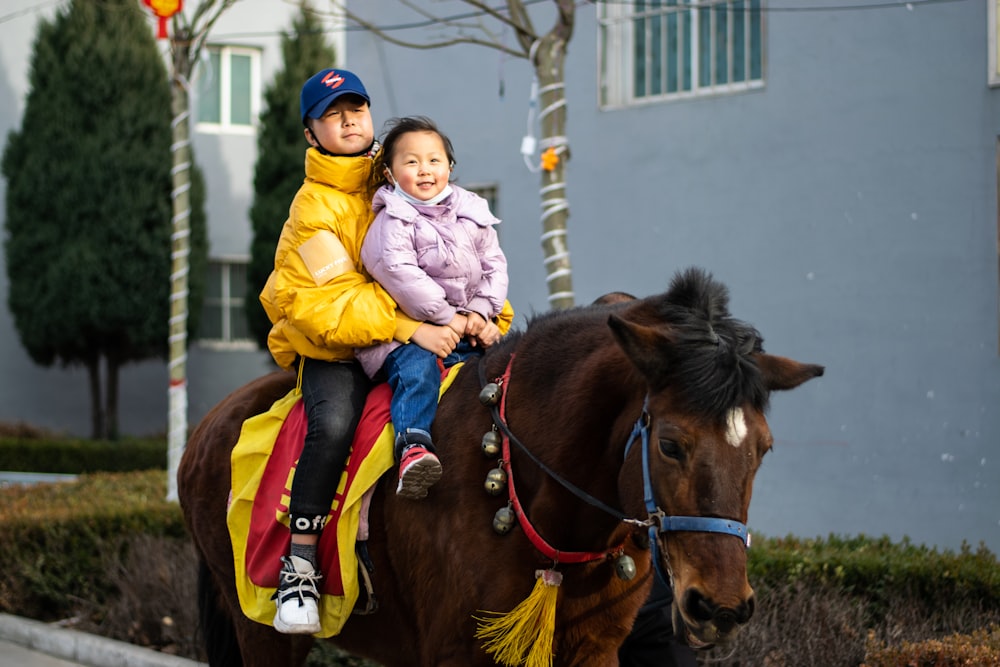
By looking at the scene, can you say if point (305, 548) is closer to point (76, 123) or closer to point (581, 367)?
point (581, 367)

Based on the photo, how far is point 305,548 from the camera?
4.00 metres

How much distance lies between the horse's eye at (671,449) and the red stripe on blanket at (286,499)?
126 centimetres

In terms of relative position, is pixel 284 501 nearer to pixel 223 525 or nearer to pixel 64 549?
pixel 223 525

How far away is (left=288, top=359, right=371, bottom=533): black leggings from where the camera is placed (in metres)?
3.98

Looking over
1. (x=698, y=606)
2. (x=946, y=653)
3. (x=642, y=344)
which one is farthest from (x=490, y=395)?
(x=946, y=653)

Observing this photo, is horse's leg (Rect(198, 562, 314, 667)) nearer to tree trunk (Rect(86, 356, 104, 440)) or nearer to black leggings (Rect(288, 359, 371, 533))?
black leggings (Rect(288, 359, 371, 533))

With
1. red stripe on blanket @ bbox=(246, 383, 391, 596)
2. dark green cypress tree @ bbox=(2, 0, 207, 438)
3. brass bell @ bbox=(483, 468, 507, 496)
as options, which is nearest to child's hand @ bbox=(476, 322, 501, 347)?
red stripe on blanket @ bbox=(246, 383, 391, 596)

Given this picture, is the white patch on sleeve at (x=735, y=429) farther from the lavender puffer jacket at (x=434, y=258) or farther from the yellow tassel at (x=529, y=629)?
the lavender puffer jacket at (x=434, y=258)

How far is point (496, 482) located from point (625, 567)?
46cm

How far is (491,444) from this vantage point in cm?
362


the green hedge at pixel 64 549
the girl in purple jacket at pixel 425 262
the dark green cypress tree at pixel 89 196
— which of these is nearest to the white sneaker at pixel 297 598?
the girl in purple jacket at pixel 425 262

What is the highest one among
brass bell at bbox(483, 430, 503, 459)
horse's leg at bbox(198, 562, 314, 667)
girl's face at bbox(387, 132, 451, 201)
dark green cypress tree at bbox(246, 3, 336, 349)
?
dark green cypress tree at bbox(246, 3, 336, 349)

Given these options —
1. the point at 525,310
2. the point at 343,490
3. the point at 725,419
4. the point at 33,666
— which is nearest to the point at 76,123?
the point at 525,310

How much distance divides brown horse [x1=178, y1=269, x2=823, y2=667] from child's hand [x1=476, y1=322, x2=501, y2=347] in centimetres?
19
